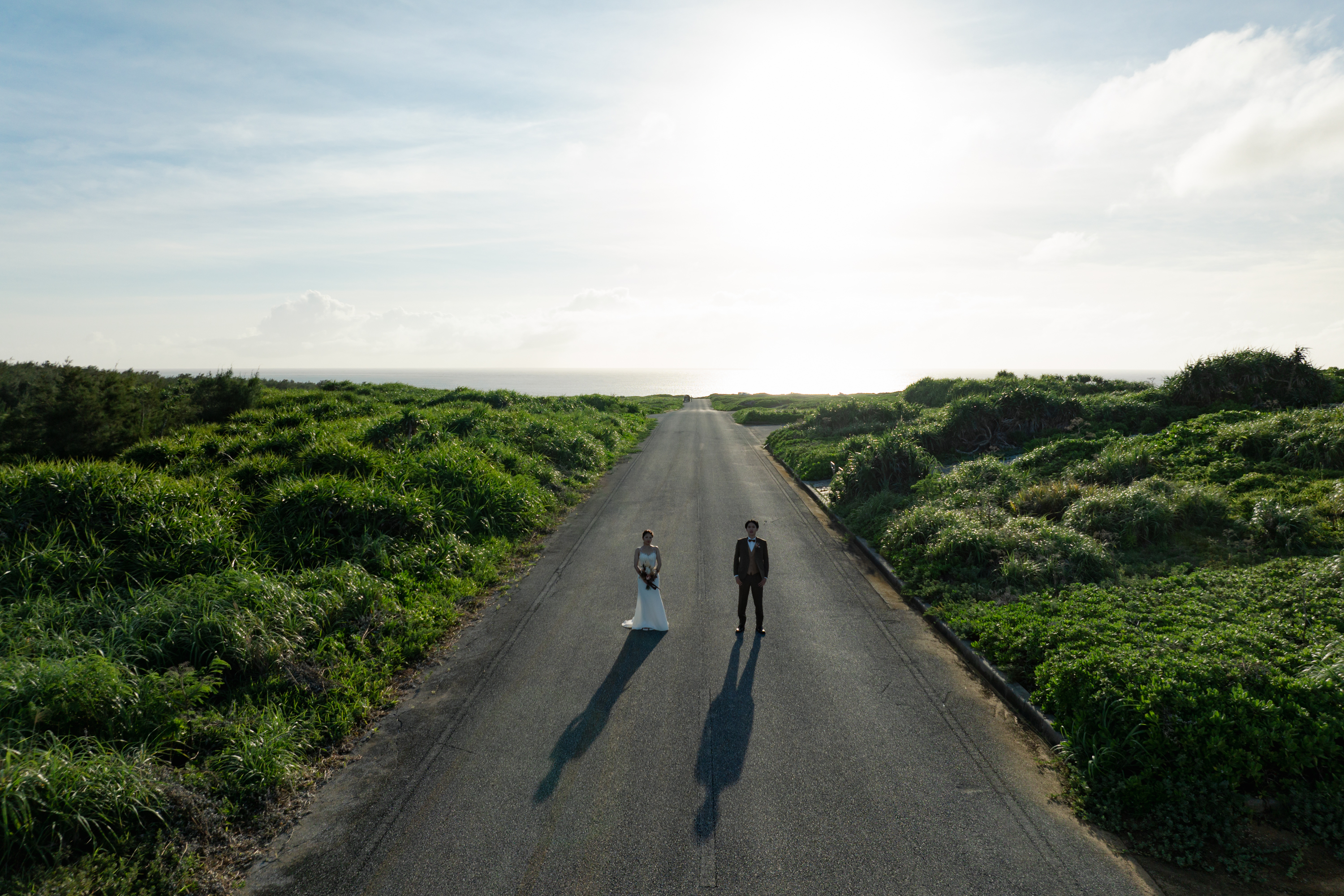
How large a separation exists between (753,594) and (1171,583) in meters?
6.08

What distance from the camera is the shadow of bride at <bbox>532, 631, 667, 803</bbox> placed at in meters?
5.85

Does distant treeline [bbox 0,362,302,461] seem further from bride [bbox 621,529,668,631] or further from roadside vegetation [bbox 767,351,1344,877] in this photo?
roadside vegetation [bbox 767,351,1344,877]

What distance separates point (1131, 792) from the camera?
5.27 metres

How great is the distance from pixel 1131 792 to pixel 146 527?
498 inches

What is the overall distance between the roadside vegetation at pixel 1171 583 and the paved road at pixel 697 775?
0.82m

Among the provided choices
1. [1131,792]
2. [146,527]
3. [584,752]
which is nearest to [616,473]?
[146,527]

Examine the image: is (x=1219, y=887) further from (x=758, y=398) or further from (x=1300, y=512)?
(x=758, y=398)

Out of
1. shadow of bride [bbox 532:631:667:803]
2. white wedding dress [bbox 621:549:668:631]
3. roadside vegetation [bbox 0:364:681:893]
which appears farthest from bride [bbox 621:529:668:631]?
roadside vegetation [bbox 0:364:681:893]

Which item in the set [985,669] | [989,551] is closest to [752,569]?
[985,669]

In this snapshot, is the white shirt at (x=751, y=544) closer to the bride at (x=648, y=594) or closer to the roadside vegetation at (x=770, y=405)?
the bride at (x=648, y=594)

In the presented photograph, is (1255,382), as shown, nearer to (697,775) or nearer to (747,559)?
(747,559)

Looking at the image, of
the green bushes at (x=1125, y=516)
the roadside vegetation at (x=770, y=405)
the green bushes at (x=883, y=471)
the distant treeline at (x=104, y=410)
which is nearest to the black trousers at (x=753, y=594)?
the green bushes at (x=1125, y=516)

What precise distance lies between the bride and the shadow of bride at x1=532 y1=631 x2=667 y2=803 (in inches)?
5.6

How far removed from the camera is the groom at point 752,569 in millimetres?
8883
